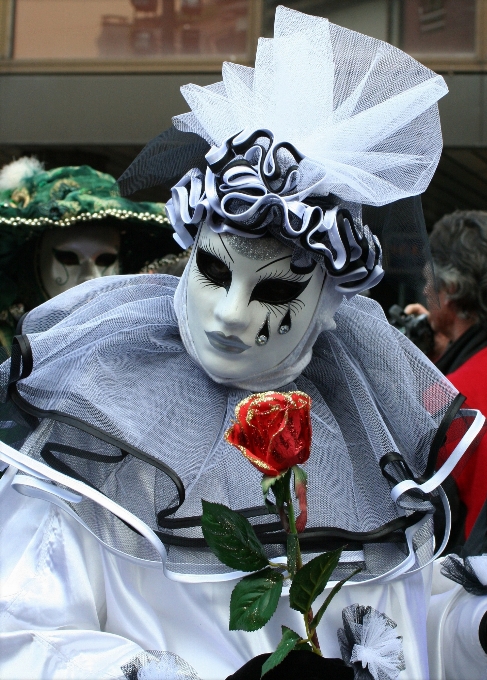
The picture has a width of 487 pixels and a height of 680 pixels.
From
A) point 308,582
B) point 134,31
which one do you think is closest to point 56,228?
point 308,582

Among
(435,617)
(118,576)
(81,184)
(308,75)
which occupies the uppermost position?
(308,75)

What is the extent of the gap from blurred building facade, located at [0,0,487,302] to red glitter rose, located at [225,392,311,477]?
14.7ft

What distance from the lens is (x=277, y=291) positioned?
1300mm

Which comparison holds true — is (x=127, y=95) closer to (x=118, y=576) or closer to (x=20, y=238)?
(x=20, y=238)

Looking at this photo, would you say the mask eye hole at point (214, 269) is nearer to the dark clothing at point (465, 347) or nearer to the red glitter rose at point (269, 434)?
the red glitter rose at point (269, 434)

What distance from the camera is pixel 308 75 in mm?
1345

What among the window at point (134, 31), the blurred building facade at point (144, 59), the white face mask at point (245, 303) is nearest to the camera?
the white face mask at point (245, 303)

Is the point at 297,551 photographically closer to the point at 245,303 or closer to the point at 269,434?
the point at 269,434

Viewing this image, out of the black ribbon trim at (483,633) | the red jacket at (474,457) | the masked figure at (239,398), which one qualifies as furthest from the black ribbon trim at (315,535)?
the red jacket at (474,457)

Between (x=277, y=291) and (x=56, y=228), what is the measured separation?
1.34 metres

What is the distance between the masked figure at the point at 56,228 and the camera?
2383 mm

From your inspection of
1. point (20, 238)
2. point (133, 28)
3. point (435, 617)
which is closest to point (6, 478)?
point (435, 617)

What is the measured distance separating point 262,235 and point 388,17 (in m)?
4.44

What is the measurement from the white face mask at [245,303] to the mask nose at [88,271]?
1175 millimetres
